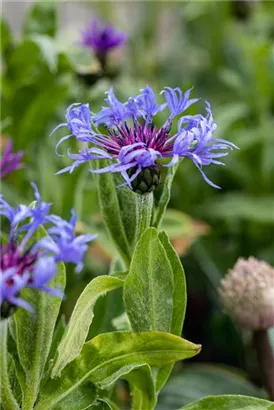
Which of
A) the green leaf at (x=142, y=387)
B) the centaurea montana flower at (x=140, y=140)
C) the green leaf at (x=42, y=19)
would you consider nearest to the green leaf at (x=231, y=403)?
the green leaf at (x=142, y=387)

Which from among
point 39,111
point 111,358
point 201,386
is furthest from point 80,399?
point 39,111

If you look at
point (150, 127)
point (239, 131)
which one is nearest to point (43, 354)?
point (150, 127)

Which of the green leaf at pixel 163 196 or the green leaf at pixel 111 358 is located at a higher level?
the green leaf at pixel 163 196

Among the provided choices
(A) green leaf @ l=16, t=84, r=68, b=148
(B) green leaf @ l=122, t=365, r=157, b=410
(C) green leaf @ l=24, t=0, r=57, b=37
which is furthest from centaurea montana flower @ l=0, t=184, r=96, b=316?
(C) green leaf @ l=24, t=0, r=57, b=37

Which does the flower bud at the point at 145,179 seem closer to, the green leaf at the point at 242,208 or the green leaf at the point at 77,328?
the green leaf at the point at 77,328

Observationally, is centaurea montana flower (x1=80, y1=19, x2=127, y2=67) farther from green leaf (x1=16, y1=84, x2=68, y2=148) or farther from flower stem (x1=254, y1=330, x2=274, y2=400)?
flower stem (x1=254, y1=330, x2=274, y2=400)

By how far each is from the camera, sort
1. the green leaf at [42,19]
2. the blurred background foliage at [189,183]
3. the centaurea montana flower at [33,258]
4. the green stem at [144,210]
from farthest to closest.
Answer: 1. the green leaf at [42,19]
2. the blurred background foliage at [189,183]
3. the green stem at [144,210]
4. the centaurea montana flower at [33,258]

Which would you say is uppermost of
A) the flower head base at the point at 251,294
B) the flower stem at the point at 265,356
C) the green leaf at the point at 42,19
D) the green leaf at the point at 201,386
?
the green leaf at the point at 42,19
